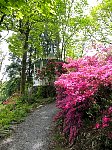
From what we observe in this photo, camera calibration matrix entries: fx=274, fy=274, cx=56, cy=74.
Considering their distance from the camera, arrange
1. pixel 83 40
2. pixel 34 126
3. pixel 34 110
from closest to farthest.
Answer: pixel 34 126, pixel 34 110, pixel 83 40

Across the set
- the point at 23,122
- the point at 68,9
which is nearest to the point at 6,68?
the point at 68,9

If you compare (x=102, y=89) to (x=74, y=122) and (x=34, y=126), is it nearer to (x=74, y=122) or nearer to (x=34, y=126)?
(x=74, y=122)

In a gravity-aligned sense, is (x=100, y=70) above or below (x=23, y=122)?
above

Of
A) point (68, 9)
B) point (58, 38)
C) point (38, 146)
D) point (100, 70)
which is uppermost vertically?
point (68, 9)

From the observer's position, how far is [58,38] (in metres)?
31.5

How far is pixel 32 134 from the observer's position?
10727 millimetres

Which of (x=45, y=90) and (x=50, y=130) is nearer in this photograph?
(x=50, y=130)

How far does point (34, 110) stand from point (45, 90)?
208 inches

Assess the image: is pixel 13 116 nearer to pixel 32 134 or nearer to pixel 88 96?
pixel 32 134

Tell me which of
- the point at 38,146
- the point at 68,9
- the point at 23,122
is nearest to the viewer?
the point at 38,146

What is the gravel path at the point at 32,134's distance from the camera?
30.7 feet

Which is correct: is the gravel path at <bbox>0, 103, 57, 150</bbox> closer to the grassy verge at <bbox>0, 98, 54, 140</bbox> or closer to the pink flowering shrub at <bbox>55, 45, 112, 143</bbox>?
the grassy verge at <bbox>0, 98, 54, 140</bbox>

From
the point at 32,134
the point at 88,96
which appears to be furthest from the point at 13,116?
the point at 88,96

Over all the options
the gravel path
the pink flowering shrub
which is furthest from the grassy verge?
the pink flowering shrub
